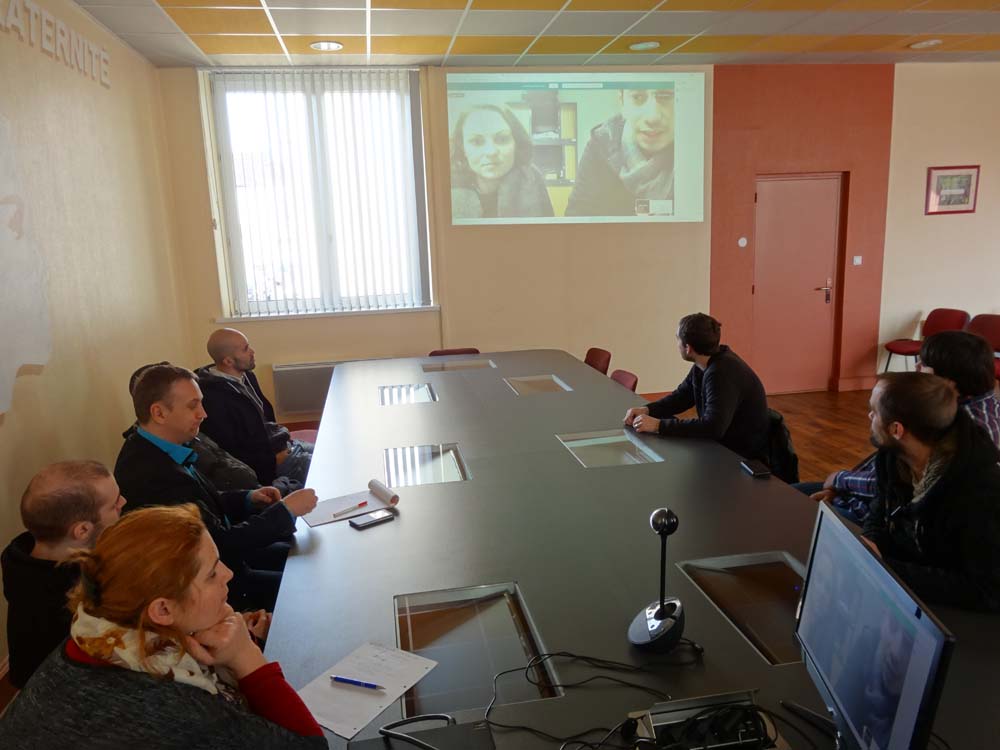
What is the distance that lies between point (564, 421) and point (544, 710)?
73.5 inches

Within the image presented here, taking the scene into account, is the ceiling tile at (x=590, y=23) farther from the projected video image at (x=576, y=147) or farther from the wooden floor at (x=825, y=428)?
the wooden floor at (x=825, y=428)

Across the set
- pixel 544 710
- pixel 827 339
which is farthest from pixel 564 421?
pixel 827 339

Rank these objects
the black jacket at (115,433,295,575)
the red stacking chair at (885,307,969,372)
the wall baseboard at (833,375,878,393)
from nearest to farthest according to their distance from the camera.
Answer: the black jacket at (115,433,295,575), the red stacking chair at (885,307,969,372), the wall baseboard at (833,375,878,393)

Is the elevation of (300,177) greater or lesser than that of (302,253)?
greater

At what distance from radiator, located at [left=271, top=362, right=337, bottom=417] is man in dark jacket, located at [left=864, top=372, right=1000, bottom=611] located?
4.69 metres

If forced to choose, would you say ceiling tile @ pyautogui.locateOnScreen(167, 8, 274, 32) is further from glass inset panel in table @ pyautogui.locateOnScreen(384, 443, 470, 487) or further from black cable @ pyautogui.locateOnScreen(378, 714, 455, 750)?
black cable @ pyautogui.locateOnScreen(378, 714, 455, 750)

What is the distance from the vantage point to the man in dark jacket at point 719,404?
109 inches

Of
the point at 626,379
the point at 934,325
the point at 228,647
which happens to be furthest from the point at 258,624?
the point at 934,325

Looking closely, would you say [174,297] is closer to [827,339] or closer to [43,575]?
[43,575]

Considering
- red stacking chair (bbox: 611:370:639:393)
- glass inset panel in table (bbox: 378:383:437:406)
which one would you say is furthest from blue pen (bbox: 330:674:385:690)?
red stacking chair (bbox: 611:370:639:393)

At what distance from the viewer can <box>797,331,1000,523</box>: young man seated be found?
225cm

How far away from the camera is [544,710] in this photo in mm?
1226

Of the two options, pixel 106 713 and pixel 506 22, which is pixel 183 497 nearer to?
pixel 106 713

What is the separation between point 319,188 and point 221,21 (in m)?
1.61
